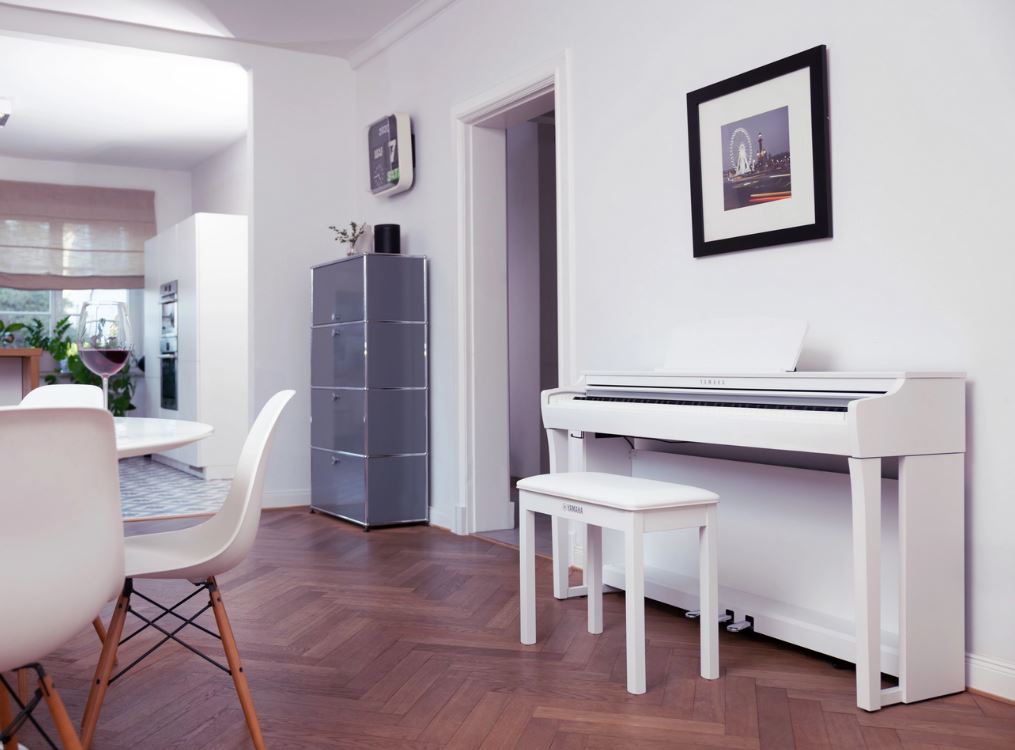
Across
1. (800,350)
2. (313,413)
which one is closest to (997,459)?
(800,350)

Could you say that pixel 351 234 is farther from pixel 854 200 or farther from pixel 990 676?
pixel 990 676

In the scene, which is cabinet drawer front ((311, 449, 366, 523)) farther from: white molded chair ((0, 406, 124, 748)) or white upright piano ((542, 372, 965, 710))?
white molded chair ((0, 406, 124, 748))

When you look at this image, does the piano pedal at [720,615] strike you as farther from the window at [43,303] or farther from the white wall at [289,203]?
the window at [43,303]

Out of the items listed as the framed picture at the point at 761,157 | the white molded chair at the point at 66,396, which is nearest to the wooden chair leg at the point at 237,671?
the white molded chair at the point at 66,396

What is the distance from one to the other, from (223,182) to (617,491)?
6.35m

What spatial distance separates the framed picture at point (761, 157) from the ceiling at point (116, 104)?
12.0ft

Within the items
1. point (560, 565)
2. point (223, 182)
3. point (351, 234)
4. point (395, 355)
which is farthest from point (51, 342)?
point (560, 565)

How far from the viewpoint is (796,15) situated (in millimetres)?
2857

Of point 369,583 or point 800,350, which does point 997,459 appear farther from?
point 369,583

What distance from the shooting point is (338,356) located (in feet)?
16.8

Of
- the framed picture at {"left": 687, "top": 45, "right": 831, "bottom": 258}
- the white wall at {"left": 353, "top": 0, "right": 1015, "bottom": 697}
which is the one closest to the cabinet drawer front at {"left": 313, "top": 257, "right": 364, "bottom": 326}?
the white wall at {"left": 353, "top": 0, "right": 1015, "bottom": 697}

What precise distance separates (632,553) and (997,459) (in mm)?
940

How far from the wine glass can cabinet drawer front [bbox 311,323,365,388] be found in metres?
2.95

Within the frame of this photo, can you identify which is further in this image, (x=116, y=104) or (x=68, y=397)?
(x=116, y=104)
